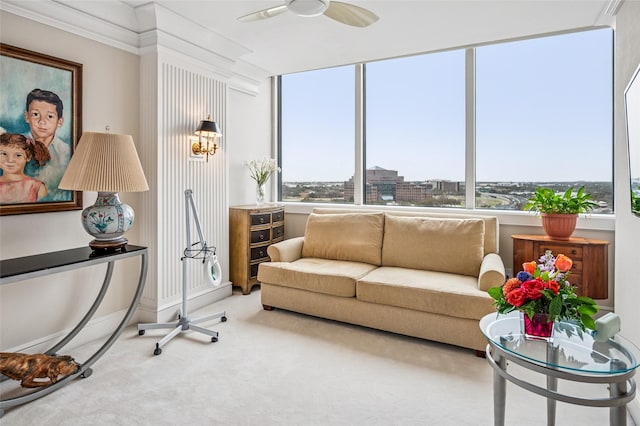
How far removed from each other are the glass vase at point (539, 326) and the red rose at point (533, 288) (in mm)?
121

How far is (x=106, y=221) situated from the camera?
7.80 feet

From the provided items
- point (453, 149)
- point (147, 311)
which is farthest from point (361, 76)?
point (147, 311)

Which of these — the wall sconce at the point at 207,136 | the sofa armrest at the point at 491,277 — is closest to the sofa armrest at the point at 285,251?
the wall sconce at the point at 207,136

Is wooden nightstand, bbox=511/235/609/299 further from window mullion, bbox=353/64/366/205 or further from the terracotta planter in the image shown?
window mullion, bbox=353/64/366/205

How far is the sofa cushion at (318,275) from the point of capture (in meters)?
3.13

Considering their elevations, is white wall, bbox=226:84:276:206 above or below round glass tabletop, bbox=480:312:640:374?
above

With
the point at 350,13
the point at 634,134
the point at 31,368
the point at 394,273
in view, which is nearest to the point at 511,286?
the point at 634,134

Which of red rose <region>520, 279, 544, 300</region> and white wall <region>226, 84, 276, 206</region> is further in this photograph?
white wall <region>226, 84, 276, 206</region>

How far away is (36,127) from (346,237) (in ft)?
8.66

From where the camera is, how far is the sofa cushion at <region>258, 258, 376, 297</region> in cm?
313

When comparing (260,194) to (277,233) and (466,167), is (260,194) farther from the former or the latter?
(466,167)

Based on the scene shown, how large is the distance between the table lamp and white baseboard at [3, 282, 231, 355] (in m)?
0.81

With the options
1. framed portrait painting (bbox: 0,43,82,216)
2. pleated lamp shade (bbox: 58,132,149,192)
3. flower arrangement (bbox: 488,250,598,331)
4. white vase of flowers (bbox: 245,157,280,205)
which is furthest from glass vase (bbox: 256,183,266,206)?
flower arrangement (bbox: 488,250,598,331)

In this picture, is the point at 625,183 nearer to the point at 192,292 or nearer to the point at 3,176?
the point at 192,292
